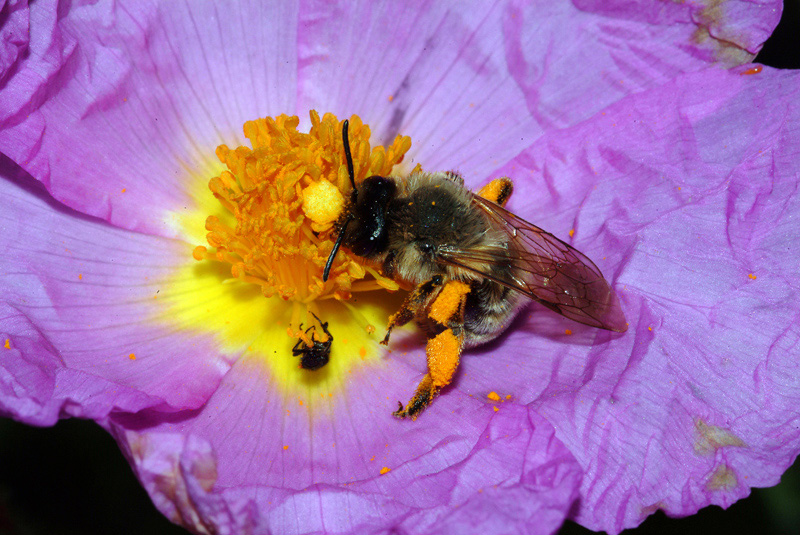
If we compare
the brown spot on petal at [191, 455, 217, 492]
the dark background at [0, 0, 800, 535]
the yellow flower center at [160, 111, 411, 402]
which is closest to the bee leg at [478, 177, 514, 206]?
the yellow flower center at [160, 111, 411, 402]

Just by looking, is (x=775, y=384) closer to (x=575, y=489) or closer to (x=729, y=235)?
(x=729, y=235)

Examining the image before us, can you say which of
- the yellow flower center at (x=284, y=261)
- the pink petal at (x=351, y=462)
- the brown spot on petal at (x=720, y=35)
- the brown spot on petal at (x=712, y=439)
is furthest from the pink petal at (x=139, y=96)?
the brown spot on petal at (x=712, y=439)

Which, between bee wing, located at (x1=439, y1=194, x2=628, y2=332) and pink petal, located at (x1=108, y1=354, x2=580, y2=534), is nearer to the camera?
pink petal, located at (x1=108, y1=354, x2=580, y2=534)

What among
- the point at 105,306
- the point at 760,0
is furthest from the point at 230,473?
the point at 760,0

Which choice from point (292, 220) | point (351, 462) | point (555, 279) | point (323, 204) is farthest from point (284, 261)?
point (555, 279)

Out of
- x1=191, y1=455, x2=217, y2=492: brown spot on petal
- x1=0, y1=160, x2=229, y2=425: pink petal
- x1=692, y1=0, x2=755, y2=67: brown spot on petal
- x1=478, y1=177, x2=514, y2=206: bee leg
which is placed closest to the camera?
x1=191, y1=455, x2=217, y2=492: brown spot on petal

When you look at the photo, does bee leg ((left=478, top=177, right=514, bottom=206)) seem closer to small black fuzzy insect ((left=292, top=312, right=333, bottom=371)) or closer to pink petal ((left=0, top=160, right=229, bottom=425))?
small black fuzzy insect ((left=292, top=312, right=333, bottom=371))

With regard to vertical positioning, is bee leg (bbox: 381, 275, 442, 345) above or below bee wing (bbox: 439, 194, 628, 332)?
above
